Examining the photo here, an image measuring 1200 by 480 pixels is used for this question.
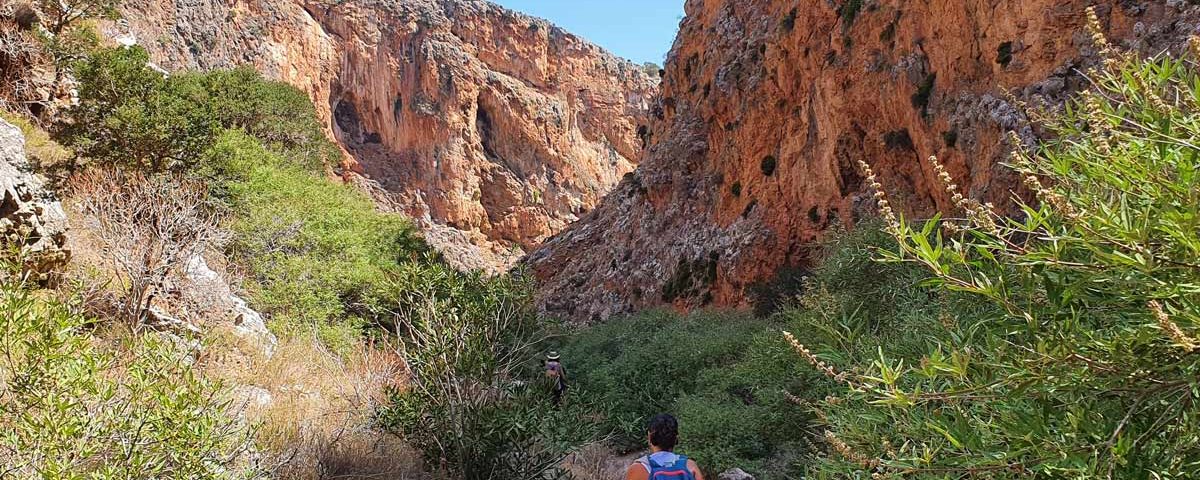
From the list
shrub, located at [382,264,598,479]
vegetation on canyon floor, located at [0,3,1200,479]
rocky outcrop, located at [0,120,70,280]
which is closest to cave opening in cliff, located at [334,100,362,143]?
vegetation on canyon floor, located at [0,3,1200,479]

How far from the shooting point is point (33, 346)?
364 cm

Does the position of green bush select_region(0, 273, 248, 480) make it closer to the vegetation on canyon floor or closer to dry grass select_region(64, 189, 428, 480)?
the vegetation on canyon floor

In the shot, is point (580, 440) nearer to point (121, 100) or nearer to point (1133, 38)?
point (1133, 38)

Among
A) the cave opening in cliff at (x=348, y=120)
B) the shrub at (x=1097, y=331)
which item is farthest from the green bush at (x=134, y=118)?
the cave opening in cliff at (x=348, y=120)

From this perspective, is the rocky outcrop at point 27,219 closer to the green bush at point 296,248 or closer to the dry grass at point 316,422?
the dry grass at point 316,422

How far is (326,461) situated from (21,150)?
21.6 feet

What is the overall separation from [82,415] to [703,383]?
30.5ft

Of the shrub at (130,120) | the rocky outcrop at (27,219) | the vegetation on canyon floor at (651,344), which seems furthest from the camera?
the shrub at (130,120)

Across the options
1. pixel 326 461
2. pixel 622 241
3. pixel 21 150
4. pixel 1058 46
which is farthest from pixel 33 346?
pixel 622 241

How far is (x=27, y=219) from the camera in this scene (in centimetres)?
684

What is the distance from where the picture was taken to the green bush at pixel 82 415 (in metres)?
3.47

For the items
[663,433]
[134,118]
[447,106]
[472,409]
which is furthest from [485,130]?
[663,433]

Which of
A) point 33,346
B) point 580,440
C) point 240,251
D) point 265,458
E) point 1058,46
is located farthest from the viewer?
point 240,251

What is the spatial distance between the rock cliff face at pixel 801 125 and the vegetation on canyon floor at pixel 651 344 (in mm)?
2765
